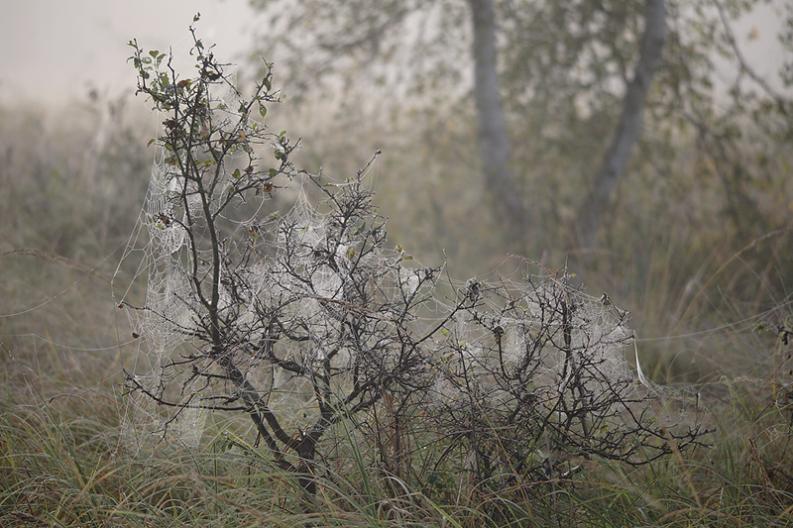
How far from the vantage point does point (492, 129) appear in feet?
23.8

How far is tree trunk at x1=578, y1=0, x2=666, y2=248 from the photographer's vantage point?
621cm

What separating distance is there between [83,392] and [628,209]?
450 centimetres

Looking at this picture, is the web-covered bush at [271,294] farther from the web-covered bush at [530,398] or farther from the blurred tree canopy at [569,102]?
the blurred tree canopy at [569,102]

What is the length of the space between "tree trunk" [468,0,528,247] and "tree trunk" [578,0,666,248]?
66cm

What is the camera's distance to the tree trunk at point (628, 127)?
245 inches

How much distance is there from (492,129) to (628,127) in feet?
4.03

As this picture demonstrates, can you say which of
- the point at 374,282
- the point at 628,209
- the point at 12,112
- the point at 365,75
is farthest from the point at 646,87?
the point at 12,112

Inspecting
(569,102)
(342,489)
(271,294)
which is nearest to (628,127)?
(569,102)

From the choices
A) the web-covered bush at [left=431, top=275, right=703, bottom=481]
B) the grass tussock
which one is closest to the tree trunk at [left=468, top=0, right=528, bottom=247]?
the grass tussock

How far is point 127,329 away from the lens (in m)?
3.89

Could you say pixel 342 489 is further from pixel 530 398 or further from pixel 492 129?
pixel 492 129

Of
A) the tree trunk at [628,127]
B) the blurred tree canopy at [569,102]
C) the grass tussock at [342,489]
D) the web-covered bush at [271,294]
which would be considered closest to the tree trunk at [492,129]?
the blurred tree canopy at [569,102]

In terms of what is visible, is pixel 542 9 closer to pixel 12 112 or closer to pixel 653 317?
pixel 653 317

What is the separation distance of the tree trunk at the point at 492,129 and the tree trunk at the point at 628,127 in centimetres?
66
